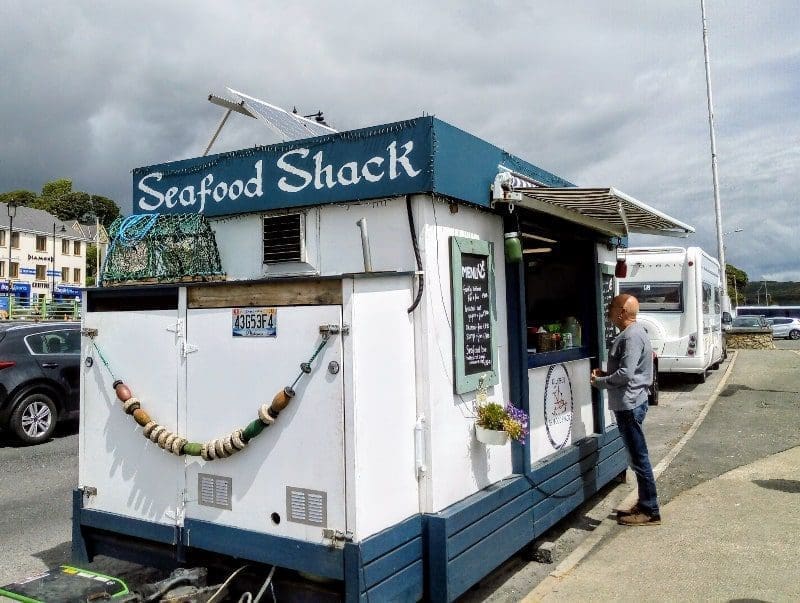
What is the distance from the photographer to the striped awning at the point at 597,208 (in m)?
4.69

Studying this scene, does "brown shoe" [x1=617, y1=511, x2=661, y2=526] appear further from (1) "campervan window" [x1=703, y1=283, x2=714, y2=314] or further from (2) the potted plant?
(1) "campervan window" [x1=703, y1=283, x2=714, y2=314]

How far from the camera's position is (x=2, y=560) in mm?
5000

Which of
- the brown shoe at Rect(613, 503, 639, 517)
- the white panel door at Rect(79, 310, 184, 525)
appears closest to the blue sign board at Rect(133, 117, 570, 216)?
the white panel door at Rect(79, 310, 184, 525)

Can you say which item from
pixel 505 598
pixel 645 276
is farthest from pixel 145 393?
pixel 645 276

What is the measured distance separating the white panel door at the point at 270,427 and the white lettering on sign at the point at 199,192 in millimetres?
1242

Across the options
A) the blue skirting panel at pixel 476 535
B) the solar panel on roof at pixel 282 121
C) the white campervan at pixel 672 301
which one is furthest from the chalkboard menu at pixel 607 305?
the white campervan at pixel 672 301

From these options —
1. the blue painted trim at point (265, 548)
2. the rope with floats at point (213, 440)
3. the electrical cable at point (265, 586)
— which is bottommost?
the electrical cable at point (265, 586)

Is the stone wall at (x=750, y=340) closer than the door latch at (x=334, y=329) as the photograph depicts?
No

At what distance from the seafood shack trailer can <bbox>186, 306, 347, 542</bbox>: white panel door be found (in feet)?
0.03

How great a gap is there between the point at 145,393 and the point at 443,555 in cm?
200

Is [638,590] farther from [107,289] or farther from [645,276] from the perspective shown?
[645,276]

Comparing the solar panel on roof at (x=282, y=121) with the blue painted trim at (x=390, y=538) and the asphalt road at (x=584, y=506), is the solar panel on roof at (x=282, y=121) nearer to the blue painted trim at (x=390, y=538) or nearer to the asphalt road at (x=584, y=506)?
the blue painted trim at (x=390, y=538)

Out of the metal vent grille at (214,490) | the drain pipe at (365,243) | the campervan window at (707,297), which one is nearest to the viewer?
the metal vent grille at (214,490)

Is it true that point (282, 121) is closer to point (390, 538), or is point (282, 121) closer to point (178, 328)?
point (178, 328)
